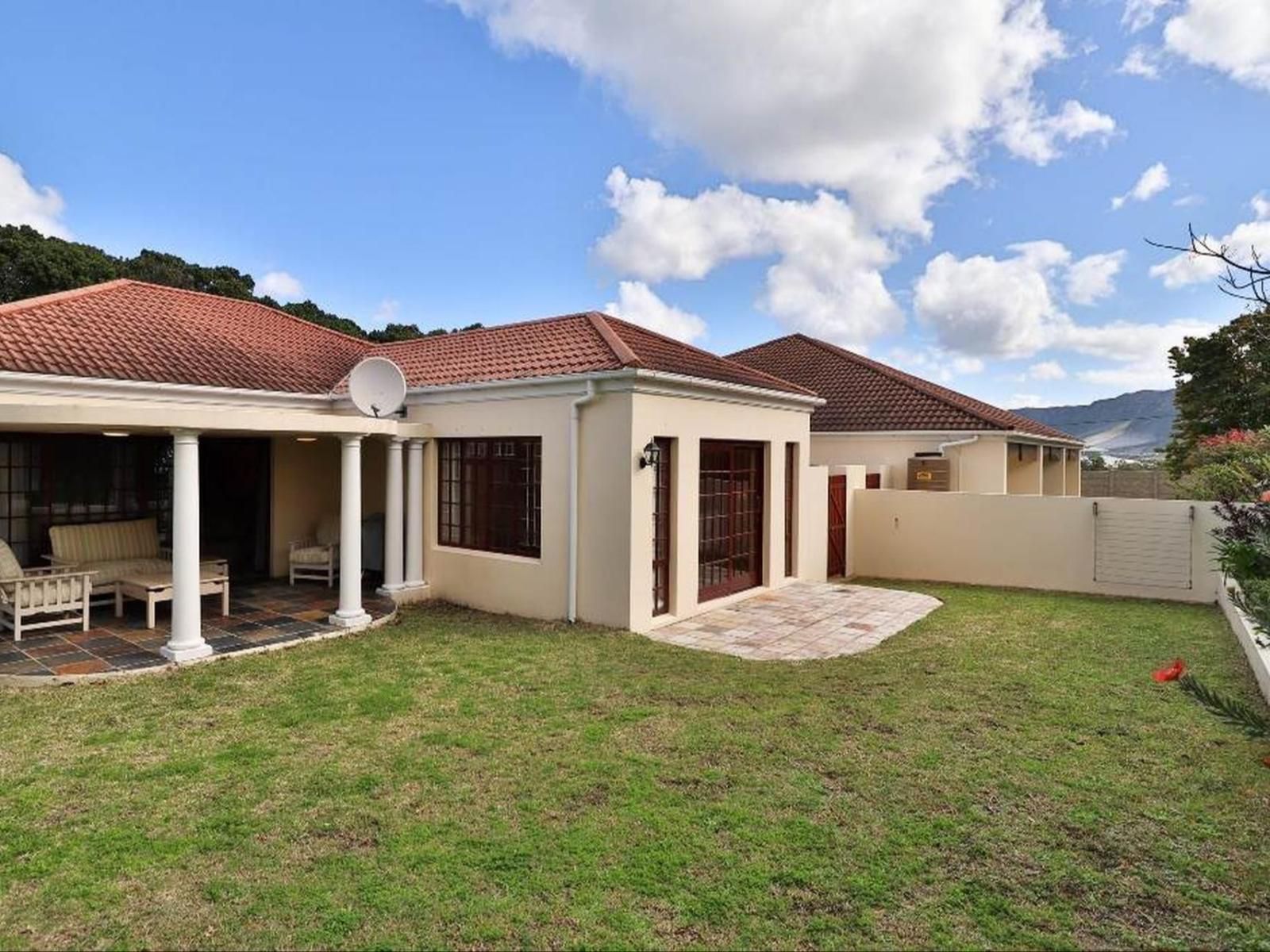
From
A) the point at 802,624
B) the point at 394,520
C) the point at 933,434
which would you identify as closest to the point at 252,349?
the point at 394,520

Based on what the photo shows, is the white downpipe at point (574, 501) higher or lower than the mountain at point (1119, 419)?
lower

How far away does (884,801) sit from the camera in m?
5.59

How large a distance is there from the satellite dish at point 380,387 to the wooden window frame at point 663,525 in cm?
503

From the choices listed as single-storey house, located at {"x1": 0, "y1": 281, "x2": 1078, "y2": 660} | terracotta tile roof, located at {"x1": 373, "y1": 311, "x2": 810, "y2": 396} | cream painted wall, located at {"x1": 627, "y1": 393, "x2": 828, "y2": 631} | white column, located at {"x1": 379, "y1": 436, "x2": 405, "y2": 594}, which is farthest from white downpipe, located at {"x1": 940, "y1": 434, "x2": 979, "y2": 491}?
white column, located at {"x1": 379, "y1": 436, "x2": 405, "y2": 594}

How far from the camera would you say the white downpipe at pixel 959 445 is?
19.6 m

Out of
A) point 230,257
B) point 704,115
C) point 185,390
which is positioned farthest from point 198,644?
point 230,257

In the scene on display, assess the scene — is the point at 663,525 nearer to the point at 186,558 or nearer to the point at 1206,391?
the point at 186,558

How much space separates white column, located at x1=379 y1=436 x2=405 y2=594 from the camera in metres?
13.0

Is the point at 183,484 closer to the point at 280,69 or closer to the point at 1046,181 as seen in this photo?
the point at 280,69

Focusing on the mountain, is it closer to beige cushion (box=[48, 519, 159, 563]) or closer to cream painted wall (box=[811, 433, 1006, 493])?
cream painted wall (box=[811, 433, 1006, 493])

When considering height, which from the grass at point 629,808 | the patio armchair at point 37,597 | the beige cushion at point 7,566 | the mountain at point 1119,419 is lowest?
the grass at point 629,808

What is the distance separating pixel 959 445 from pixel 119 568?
19.7 meters

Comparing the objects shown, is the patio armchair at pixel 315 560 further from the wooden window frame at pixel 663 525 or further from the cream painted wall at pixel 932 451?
the cream painted wall at pixel 932 451

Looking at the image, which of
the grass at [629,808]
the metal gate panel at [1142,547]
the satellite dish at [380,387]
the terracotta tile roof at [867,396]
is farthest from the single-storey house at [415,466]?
the metal gate panel at [1142,547]
